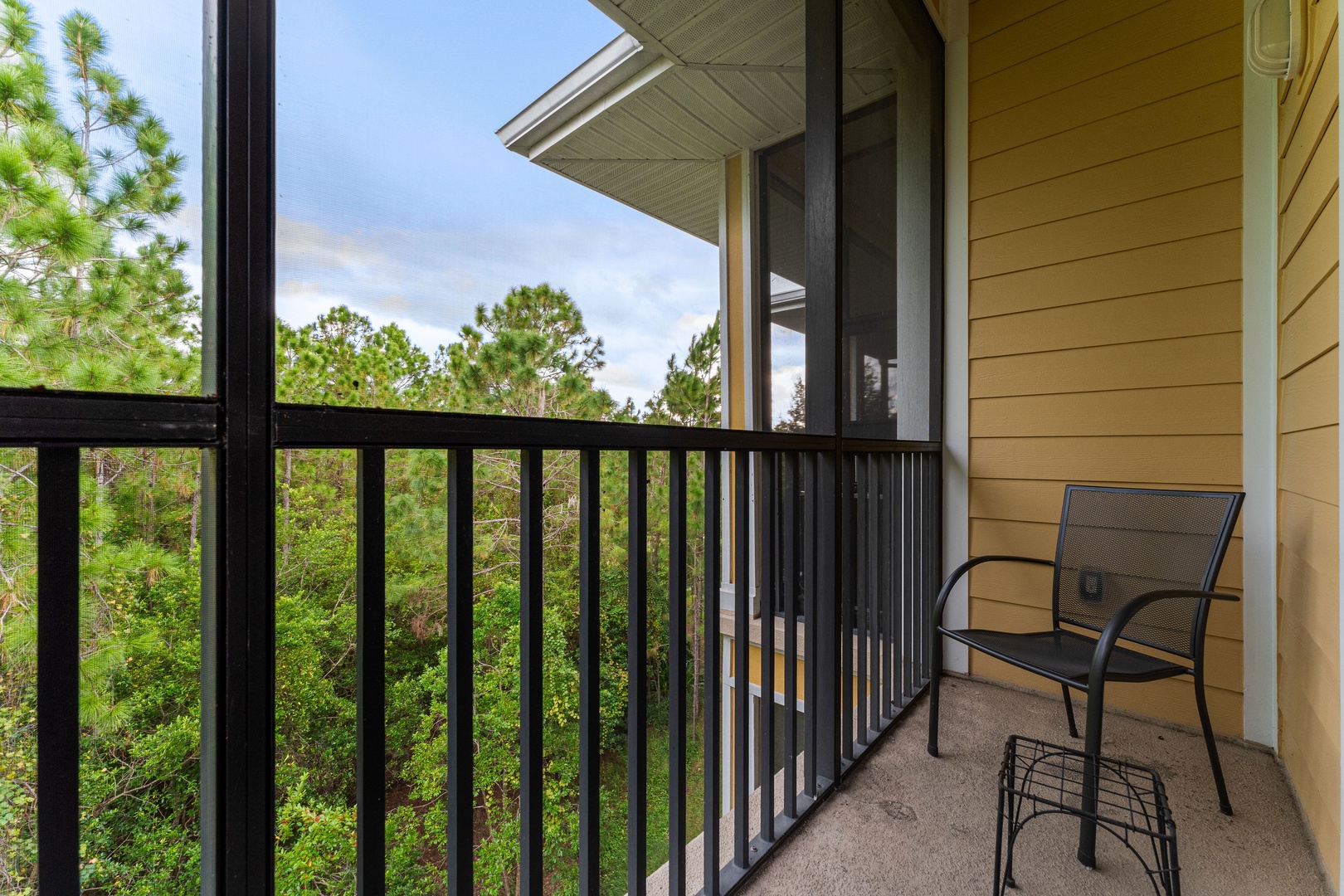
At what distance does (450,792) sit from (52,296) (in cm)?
68

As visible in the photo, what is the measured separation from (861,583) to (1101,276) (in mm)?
1476

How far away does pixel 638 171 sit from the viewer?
103 inches

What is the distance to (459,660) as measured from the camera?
76cm

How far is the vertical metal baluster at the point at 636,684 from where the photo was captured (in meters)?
1.02

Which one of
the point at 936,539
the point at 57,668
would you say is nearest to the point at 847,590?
the point at 936,539

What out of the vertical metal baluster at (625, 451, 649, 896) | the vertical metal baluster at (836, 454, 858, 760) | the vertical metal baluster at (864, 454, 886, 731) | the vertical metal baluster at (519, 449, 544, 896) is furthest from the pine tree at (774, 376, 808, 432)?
the vertical metal baluster at (519, 449, 544, 896)

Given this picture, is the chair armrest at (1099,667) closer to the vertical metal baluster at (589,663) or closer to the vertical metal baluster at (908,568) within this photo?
the vertical metal baluster at (908,568)

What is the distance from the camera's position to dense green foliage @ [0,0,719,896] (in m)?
0.46

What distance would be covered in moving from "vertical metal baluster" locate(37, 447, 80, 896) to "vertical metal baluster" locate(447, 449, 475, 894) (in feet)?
1.12

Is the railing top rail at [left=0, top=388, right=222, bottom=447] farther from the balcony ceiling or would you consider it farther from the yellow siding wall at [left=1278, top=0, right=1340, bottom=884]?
the yellow siding wall at [left=1278, top=0, right=1340, bottom=884]

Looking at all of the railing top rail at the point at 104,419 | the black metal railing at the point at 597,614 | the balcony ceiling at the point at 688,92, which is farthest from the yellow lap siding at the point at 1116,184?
the railing top rail at the point at 104,419

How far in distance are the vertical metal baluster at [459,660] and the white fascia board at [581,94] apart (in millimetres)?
690

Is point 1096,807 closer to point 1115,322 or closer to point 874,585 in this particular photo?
point 874,585

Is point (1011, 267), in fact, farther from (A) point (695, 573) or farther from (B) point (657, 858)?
(B) point (657, 858)
